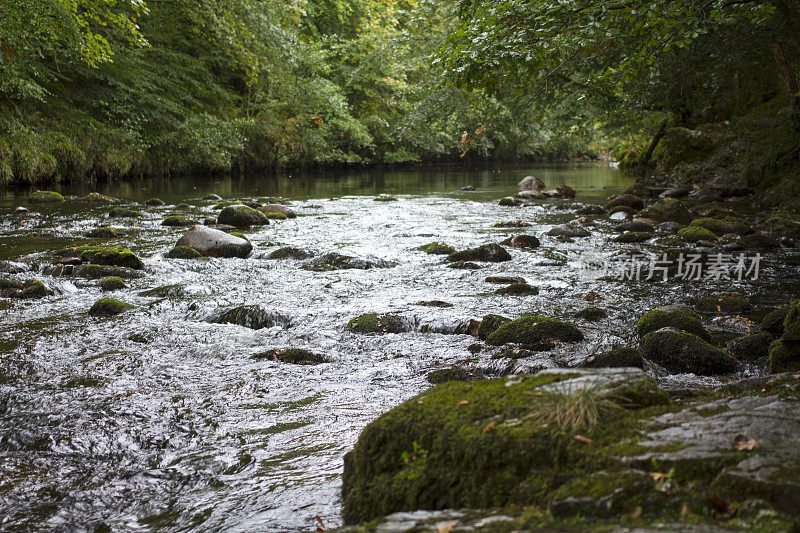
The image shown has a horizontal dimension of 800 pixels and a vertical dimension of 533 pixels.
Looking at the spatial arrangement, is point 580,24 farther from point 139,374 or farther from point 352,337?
point 139,374

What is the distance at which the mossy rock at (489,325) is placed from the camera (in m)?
5.24

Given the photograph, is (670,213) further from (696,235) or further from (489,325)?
(489,325)

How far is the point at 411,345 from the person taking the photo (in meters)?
5.09

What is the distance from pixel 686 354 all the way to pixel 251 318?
152 inches

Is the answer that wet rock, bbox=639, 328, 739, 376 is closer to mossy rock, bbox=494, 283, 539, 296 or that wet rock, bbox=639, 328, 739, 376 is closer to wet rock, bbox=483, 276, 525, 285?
mossy rock, bbox=494, 283, 539, 296

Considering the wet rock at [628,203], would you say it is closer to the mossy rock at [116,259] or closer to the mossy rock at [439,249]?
the mossy rock at [439,249]

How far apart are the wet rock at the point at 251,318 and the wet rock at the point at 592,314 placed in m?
2.88

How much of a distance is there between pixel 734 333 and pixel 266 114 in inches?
1035

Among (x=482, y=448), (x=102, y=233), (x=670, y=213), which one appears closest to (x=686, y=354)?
(x=482, y=448)

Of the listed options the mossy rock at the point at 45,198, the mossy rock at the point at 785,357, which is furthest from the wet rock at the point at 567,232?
the mossy rock at the point at 45,198

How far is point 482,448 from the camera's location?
2088 mm

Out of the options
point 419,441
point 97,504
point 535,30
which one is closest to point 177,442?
point 97,504

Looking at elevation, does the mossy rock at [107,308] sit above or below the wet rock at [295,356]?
above

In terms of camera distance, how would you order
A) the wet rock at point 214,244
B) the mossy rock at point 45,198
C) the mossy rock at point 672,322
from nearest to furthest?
the mossy rock at point 672,322 → the wet rock at point 214,244 → the mossy rock at point 45,198
